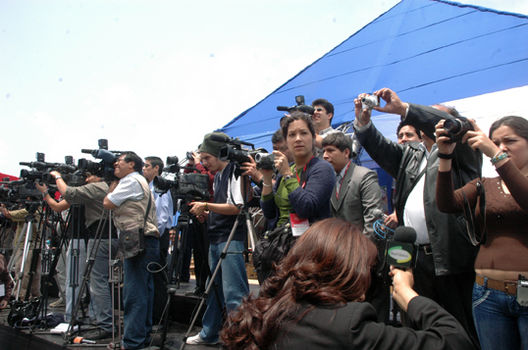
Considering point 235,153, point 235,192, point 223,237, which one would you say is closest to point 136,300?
point 223,237

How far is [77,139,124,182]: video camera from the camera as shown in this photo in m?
4.04

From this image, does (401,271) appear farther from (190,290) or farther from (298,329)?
(190,290)

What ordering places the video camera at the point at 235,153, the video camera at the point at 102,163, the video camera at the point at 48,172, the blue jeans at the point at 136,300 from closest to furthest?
1. the video camera at the point at 235,153
2. the blue jeans at the point at 136,300
3. the video camera at the point at 102,163
4. the video camera at the point at 48,172

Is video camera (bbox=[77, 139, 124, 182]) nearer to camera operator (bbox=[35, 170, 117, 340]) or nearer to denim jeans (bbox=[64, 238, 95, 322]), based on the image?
camera operator (bbox=[35, 170, 117, 340])

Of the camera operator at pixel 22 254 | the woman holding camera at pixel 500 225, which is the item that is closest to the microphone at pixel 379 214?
the woman holding camera at pixel 500 225

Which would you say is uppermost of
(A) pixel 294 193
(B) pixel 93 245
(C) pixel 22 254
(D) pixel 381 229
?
(A) pixel 294 193

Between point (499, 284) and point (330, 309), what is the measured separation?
3.31 feet

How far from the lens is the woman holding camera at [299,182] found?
98.0 inches

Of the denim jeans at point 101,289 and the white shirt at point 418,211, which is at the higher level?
the white shirt at point 418,211

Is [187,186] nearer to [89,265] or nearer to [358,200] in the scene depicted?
[89,265]

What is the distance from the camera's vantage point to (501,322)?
179cm

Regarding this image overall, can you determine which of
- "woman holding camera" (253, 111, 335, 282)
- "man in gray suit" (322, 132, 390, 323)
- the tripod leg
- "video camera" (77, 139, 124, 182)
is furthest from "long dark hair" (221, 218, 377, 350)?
"video camera" (77, 139, 124, 182)

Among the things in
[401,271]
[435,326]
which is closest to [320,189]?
[401,271]

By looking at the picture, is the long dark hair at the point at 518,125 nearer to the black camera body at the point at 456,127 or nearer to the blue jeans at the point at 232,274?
the black camera body at the point at 456,127
